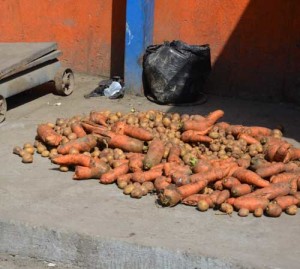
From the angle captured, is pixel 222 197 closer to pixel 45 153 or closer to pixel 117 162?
pixel 117 162

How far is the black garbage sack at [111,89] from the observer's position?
316 inches

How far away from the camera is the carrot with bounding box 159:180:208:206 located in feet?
17.0

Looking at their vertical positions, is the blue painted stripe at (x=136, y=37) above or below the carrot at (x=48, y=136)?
above

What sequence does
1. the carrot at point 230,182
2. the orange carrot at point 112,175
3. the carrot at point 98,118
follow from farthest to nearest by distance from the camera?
the carrot at point 98,118 → the orange carrot at point 112,175 → the carrot at point 230,182

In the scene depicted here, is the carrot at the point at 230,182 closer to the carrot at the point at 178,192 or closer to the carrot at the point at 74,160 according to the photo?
the carrot at the point at 178,192

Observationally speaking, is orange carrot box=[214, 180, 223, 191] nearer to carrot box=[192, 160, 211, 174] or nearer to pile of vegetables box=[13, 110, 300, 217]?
pile of vegetables box=[13, 110, 300, 217]

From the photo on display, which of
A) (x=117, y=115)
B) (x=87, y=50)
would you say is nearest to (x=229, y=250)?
(x=117, y=115)

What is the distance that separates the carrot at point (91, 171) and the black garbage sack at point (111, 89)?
2377 mm

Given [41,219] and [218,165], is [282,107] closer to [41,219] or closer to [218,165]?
[218,165]

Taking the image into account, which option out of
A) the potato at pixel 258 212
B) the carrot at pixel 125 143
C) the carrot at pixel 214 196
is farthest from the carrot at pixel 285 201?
the carrot at pixel 125 143

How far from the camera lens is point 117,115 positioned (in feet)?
22.1

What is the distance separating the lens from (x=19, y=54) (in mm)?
7566

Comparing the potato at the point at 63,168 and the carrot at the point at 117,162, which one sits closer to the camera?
the carrot at the point at 117,162

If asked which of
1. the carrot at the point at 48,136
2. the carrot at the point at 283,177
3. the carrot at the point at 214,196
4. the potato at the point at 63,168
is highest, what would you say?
the carrot at the point at 283,177
